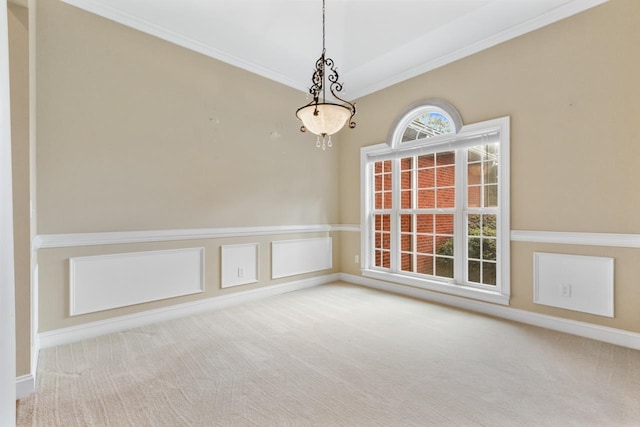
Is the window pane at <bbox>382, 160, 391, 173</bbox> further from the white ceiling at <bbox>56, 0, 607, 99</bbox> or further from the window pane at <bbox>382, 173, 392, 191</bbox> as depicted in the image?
the white ceiling at <bbox>56, 0, 607, 99</bbox>

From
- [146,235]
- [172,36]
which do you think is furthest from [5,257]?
[172,36]

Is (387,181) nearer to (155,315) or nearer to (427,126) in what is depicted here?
(427,126)

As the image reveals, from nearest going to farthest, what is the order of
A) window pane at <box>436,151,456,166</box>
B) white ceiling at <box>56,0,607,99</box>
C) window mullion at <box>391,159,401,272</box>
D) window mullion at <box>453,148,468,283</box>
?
white ceiling at <box>56,0,607,99</box> → window mullion at <box>453,148,468,283</box> → window pane at <box>436,151,456,166</box> → window mullion at <box>391,159,401,272</box>

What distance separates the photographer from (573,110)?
272 cm

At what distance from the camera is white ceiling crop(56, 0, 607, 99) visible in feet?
9.31

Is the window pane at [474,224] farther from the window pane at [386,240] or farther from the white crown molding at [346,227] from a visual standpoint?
the white crown molding at [346,227]

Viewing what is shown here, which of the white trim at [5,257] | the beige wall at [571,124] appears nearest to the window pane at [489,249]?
the beige wall at [571,124]

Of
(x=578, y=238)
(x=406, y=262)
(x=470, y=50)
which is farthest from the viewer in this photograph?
(x=406, y=262)

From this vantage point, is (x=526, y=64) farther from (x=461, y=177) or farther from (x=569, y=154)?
(x=461, y=177)

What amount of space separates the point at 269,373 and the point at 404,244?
2.66m

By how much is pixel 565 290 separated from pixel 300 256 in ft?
9.73

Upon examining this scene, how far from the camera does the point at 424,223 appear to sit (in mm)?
3979

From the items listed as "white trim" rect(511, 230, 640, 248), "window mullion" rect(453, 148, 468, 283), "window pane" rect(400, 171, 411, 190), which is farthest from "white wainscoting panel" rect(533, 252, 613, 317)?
"window pane" rect(400, 171, 411, 190)

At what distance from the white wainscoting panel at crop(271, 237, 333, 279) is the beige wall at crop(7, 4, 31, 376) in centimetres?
245
